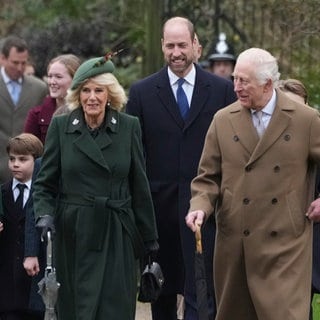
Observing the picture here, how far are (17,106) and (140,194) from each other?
4.27 metres

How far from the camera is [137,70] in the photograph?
20812 millimetres

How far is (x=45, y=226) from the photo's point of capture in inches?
376

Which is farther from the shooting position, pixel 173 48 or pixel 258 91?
pixel 173 48

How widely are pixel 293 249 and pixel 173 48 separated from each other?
88.0 inches

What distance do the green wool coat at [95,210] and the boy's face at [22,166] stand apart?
1.02 m

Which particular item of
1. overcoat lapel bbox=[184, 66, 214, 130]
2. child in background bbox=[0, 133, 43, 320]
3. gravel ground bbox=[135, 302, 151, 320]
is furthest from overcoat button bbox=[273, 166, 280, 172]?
gravel ground bbox=[135, 302, 151, 320]

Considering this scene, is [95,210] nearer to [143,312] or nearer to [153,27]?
[143,312]

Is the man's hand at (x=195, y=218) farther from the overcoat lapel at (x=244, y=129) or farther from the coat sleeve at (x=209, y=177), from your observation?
the overcoat lapel at (x=244, y=129)

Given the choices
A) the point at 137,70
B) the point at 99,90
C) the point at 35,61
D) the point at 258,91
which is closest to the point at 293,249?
the point at 258,91

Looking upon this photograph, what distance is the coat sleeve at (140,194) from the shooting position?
10.0 meters

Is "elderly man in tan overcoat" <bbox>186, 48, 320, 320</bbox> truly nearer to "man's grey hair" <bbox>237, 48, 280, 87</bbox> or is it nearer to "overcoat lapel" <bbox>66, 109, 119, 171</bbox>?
"man's grey hair" <bbox>237, 48, 280, 87</bbox>

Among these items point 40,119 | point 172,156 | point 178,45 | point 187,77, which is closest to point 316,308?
point 172,156

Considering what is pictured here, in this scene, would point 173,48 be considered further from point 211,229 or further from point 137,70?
point 137,70

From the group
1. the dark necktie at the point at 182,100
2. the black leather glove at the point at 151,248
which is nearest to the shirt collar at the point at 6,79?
the dark necktie at the point at 182,100
